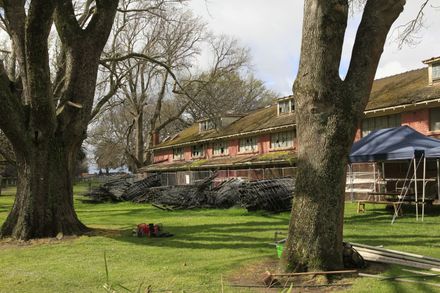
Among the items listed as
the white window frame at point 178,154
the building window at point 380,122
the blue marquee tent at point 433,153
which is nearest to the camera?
the blue marquee tent at point 433,153

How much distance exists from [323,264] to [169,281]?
241 centimetres

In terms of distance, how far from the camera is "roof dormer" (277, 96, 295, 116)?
32625 mm

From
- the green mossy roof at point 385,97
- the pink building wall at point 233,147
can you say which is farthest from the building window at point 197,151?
the pink building wall at point 233,147

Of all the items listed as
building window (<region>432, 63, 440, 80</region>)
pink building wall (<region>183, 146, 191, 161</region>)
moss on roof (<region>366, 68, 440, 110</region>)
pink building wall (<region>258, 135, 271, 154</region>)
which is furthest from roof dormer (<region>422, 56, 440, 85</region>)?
pink building wall (<region>183, 146, 191, 161</region>)

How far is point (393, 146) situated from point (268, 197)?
19.2 ft

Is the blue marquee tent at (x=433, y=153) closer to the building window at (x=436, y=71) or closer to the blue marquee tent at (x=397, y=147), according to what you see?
the blue marquee tent at (x=397, y=147)

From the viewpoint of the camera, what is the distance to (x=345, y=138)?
7.25 m

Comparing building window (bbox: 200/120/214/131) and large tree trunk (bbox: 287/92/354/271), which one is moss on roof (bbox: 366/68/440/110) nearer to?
large tree trunk (bbox: 287/92/354/271)

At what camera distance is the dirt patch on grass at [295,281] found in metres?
6.80

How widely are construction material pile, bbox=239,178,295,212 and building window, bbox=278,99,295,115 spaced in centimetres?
1244

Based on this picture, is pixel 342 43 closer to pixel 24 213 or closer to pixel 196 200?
pixel 24 213

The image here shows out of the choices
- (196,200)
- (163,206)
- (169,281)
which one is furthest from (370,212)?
(169,281)

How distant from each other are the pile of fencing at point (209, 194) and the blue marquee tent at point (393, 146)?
13.8ft

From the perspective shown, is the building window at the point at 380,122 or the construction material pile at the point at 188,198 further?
the construction material pile at the point at 188,198
